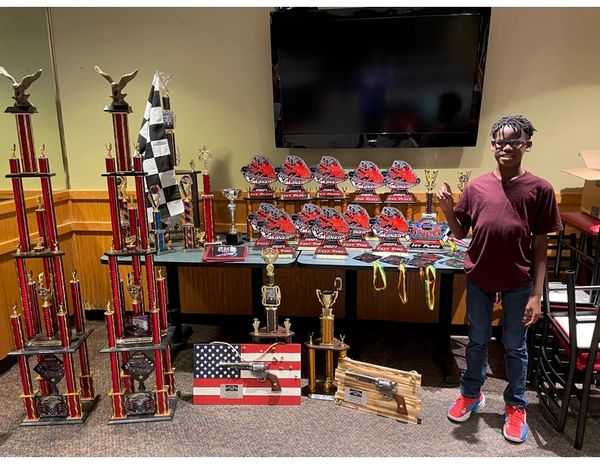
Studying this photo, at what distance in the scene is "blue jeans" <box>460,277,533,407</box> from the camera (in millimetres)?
1952

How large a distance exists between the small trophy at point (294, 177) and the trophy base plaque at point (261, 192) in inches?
2.9

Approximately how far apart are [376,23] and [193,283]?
2.08 m

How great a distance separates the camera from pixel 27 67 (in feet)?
9.93

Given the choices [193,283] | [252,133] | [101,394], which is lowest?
[101,394]

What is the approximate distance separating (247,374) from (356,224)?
1010 millimetres

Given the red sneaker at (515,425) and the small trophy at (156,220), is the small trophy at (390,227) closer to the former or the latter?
the red sneaker at (515,425)

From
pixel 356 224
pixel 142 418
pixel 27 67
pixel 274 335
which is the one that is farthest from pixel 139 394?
pixel 27 67

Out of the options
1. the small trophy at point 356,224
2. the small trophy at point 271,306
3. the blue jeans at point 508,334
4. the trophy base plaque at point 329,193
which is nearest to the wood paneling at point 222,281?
the small trophy at point 356,224

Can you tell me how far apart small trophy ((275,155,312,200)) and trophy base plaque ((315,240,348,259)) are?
371 mm

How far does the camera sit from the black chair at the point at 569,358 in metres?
1.90

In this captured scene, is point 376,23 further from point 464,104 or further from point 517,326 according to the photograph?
point 517,326

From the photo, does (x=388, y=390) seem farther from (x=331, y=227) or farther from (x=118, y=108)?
(x=118, y=108)
